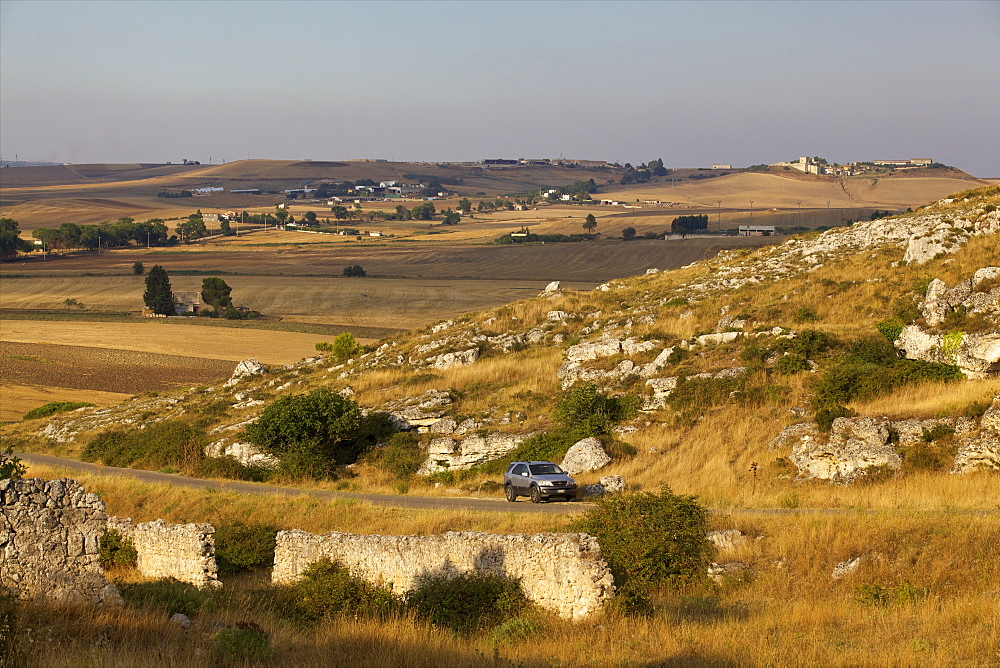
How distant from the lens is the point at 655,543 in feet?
54.4

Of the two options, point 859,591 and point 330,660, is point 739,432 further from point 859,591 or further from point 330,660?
point 330,660

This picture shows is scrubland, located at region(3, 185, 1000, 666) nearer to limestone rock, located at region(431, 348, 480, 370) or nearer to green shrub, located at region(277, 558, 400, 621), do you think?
green shrub, located at region(277, 558, 400, 621)

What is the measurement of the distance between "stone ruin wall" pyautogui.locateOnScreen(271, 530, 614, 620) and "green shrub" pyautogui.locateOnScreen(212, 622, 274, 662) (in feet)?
12.8

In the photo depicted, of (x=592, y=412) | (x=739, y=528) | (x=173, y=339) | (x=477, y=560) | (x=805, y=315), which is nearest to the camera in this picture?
(x=477, y=560)

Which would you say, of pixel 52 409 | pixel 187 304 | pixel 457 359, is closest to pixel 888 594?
pixel 457 359

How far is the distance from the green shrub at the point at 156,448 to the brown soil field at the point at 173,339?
33.0m

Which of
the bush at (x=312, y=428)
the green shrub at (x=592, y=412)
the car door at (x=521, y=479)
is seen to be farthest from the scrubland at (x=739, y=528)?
the car door at (x=521, y=479)

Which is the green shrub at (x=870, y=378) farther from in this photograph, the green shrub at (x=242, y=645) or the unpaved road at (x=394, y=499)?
the green shrub at (x=242, y=645)

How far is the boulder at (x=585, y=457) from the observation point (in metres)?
30.0

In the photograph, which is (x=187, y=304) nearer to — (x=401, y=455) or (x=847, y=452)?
(x=401, y=455)

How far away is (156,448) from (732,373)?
24.4 metres

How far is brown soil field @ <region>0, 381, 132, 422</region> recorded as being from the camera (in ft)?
207

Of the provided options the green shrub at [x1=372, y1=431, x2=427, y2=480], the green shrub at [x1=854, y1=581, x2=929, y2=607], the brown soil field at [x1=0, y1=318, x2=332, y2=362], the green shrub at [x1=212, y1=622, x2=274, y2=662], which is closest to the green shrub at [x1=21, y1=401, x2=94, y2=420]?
the brown soil field at [x1=0, y1=318, x2=332, y2=362]

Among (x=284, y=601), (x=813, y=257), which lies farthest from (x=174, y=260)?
(x=284, y=601)
